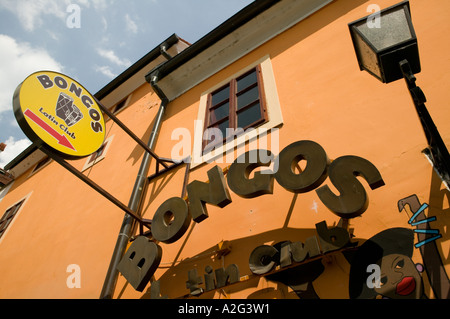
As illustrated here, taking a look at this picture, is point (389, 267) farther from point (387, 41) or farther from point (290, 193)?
point (387, 41)

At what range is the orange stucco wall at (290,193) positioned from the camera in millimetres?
3150

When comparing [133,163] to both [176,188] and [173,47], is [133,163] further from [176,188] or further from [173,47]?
[173,47]

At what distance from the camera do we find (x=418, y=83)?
12.2ft

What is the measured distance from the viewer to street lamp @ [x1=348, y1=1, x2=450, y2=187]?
7.72 ft

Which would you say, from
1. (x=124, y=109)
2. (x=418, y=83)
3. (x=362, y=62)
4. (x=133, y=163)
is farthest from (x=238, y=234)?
(x=124, y=109)

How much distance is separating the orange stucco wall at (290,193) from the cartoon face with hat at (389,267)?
0.08m

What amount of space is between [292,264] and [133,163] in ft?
15.7

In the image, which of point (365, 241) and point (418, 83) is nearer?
point (365, 241)

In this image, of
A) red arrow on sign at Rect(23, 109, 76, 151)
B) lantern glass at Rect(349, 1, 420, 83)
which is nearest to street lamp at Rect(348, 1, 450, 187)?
lantern glass at Rect(349, 1, 420, 83)

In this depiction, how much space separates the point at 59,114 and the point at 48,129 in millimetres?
362

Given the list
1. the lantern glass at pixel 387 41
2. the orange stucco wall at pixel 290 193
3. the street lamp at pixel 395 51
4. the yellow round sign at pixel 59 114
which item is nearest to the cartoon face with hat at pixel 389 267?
the orange stucco wall at pixel 290 193

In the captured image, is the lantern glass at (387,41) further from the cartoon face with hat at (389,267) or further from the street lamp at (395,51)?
the cartoon face with hat at (389,267)

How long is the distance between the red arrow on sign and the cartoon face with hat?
143 inches
